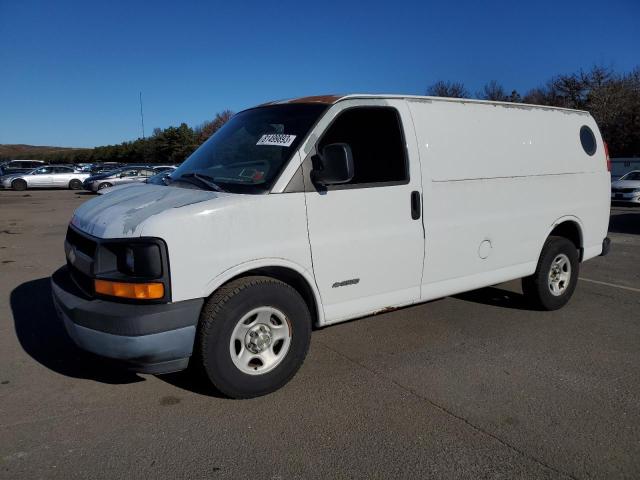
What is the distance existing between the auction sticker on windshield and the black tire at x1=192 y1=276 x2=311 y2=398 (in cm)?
99

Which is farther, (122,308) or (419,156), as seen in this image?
(419,156)

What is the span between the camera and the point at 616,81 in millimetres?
41375

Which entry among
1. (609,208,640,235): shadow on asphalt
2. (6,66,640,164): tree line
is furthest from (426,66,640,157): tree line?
(609,208,640,235): shadow on asphalt

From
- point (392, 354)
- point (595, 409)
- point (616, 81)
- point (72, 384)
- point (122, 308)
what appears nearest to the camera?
point (122, 308)

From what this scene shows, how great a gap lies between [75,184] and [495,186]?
3304 centimetres

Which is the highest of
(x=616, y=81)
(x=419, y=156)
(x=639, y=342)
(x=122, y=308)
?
(x=616, y=81)

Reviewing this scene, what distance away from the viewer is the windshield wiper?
142 inches

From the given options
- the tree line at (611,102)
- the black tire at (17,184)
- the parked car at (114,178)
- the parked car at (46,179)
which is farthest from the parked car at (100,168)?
the tree line at (611,102)

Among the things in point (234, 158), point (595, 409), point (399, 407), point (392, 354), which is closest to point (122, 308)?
point (234, 158)

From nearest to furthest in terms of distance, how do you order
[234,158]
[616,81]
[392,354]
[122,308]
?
1. [122,308]
2. [234,158]
3. [392,354]
4. [616,81]

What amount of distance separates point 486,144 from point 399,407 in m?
2.50

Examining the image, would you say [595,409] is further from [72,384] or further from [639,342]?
[72,384]

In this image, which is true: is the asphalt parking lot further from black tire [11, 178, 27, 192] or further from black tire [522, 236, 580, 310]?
black tire [11, 178, 27, 192]

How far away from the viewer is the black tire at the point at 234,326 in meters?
3.25
